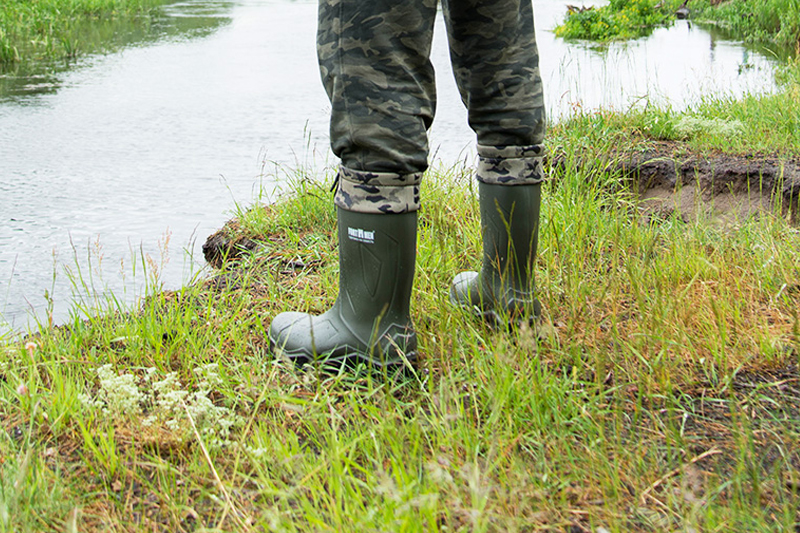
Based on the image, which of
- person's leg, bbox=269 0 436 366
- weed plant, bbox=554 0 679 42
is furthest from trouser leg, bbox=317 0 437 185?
weed plant, bbox=554 0 679 42

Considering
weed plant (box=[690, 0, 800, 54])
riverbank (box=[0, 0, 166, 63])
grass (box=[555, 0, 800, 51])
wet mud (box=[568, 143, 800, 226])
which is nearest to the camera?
wet mud (box=[568, 143, 800, 226])

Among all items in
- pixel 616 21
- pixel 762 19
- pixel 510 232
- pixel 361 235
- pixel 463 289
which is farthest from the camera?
pixel 616 21

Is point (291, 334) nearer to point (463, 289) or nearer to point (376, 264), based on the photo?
point (376, 264)

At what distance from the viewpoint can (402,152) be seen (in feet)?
5.39

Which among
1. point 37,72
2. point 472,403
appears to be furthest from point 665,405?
point 37,72

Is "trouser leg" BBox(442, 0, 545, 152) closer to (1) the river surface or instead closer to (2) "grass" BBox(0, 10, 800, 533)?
(2) "grass" BBox(0, 10, 800, 533)

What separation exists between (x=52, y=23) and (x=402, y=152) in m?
8.56

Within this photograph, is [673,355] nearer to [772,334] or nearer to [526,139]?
[772,334]

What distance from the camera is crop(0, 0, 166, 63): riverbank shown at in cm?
776

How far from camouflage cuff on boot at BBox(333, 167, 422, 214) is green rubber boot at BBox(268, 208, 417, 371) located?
2 cm

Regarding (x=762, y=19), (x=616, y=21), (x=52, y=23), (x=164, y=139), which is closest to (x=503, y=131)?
(x=164, y=139)

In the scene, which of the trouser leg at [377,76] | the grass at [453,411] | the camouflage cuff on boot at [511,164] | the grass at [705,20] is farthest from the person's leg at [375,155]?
the grass at [705,20]

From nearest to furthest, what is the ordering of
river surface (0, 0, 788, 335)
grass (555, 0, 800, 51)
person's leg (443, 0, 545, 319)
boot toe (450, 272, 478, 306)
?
1. person's leg (443, 0, 545, 319)
2. boot toe (450, 272, 478, 306)
3. river surface (0, 0, 788, 335)
4. grass (555, 0, 800, 51)

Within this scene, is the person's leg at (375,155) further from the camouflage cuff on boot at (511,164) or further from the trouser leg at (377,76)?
the camouflage cuff on boot at (511,164)
